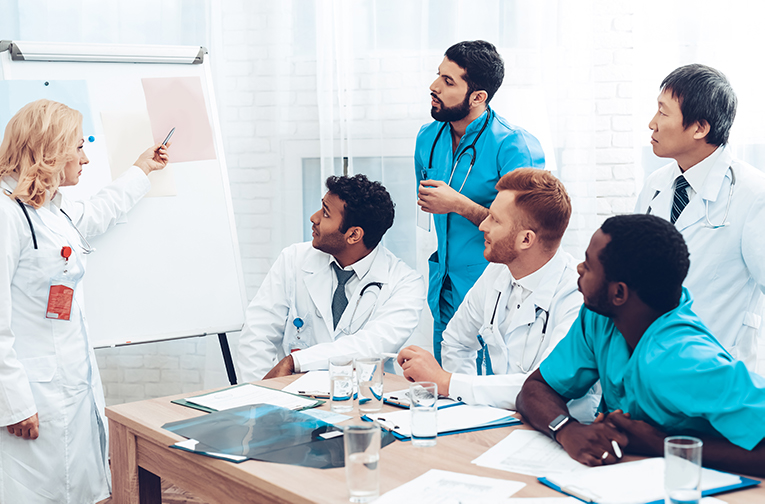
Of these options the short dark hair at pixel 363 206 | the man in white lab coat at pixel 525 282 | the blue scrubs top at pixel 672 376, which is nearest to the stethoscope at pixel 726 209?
the man in white lab coat at pixel 525 282

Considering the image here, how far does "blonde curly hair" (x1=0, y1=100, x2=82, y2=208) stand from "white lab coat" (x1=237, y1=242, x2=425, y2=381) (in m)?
0.79

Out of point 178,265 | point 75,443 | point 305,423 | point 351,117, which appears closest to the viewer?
point 305,423

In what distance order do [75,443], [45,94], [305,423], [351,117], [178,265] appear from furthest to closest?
[351,117] < [178,265] < [45,94] < [75,443] < [305,423]

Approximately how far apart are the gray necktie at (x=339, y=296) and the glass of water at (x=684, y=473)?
1519 mm

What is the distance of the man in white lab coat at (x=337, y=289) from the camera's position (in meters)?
2.33

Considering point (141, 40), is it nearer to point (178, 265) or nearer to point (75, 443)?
point (178, 265)

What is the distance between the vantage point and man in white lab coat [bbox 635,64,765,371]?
1.92m

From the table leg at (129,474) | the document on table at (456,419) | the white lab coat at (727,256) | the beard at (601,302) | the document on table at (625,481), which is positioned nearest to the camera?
the document on table at (625,481)

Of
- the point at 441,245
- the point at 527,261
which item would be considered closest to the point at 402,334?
the point at 441,245

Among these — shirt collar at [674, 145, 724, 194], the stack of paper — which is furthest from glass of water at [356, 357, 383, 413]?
shirt collar at [674, 145, 724, 194]

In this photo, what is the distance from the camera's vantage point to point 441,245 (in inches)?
102

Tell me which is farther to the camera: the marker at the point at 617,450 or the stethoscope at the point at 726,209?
the stethoscope at the point at 726,209

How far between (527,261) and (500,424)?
54cm

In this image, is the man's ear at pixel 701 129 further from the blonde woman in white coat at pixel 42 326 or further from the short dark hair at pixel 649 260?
the blonde woman in white coat at pixel 42 326
